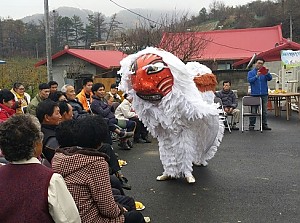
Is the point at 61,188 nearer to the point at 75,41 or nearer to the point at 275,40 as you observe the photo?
the point at 275,40

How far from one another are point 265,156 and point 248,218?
3075 millimetres

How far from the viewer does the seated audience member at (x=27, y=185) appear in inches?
84.6

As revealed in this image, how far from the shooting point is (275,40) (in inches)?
1058

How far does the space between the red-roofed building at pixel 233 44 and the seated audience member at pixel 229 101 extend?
14210 mm

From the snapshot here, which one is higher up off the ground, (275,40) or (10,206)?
(275,40)

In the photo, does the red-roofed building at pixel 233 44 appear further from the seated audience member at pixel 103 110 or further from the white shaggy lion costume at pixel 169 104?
the white shaggy lion costume at pixel 169 104

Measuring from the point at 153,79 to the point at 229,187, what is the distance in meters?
1.81

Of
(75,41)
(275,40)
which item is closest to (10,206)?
(275,40)

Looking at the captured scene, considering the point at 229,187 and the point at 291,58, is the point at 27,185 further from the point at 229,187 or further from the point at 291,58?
the point at 291,58

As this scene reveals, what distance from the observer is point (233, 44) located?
2767cm

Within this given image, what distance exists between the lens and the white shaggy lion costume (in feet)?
16.6

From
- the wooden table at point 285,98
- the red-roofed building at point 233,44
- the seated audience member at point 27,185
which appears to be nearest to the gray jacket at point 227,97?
the wooden table at point 285,98

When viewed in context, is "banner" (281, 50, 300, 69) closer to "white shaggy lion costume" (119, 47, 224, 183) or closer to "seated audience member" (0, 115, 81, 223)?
"white shaggy lion costume" (119, 47, 224, 183)

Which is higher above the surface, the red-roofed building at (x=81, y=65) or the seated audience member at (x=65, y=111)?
the red-roofed building at (x=81, y=65)
